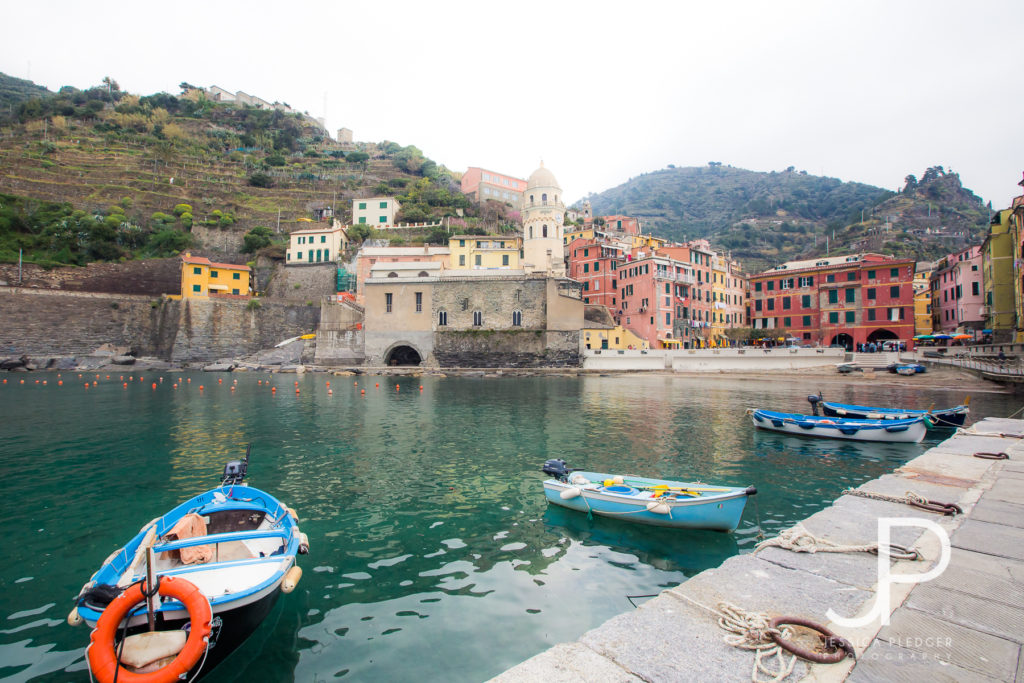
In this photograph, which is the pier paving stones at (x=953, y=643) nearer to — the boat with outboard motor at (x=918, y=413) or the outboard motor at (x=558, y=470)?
the outboard motor at (x=558, y=470)

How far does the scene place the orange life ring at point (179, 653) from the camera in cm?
342

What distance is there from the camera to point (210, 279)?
43188 millimetres

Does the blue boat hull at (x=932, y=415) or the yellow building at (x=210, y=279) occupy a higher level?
the yellow building at (x=210, y=279)

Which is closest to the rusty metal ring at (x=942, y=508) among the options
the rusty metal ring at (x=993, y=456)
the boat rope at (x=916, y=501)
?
the boat rope at (x=916, y=501)

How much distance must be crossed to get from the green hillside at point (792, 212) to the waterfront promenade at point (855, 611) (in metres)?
78.9

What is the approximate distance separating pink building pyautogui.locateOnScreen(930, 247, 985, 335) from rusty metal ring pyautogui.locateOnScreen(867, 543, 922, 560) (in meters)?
44.9

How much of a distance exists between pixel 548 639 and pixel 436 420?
13.2 m

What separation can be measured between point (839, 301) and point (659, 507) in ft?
139

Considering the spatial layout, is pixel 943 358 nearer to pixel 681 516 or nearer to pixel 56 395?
pixel 681 516

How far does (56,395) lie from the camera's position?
23578 millimetres

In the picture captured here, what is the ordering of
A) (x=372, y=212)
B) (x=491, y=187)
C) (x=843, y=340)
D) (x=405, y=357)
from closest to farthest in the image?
(x=843, y=340) → (x=405, y=357) → (x=372, y=212) → (x=491, y=187)

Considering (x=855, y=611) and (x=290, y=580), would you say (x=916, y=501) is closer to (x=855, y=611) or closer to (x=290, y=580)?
(x=855, y=611)

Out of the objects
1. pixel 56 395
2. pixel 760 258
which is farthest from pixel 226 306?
pixel 760 258

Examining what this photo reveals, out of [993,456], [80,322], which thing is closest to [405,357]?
[80,322]
